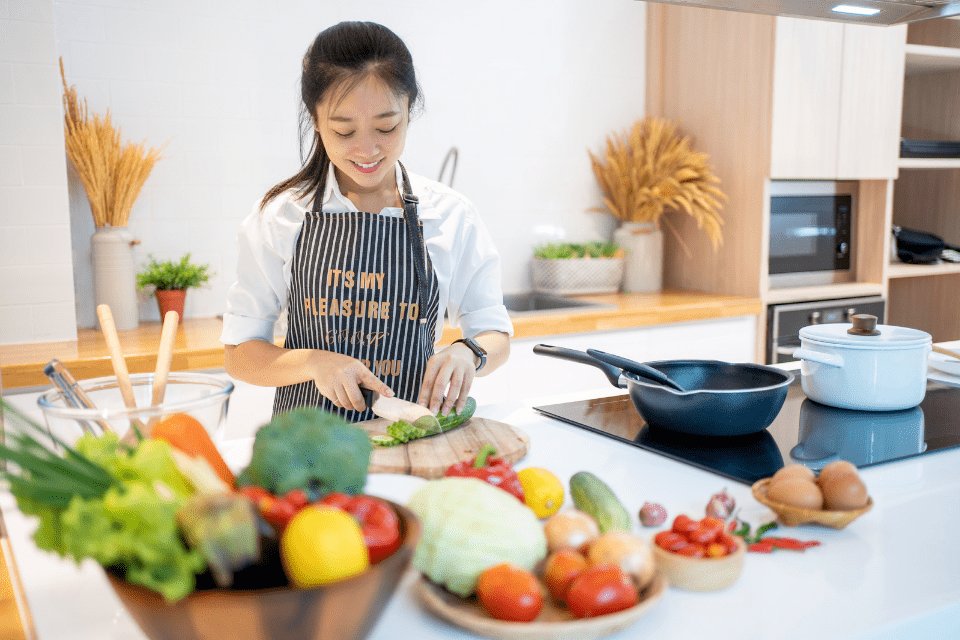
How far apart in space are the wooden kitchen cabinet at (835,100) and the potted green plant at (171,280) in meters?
2.09

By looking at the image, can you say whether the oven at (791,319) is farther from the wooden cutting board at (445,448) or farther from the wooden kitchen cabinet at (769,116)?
the wooden cutting board at (445,448)

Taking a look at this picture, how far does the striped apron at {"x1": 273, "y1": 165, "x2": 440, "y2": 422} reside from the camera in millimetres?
1600

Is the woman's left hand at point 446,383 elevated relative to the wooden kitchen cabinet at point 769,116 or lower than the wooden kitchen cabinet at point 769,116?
lower

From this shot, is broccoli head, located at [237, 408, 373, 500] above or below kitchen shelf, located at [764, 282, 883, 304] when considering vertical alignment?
above

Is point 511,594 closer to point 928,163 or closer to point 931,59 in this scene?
point 928,163

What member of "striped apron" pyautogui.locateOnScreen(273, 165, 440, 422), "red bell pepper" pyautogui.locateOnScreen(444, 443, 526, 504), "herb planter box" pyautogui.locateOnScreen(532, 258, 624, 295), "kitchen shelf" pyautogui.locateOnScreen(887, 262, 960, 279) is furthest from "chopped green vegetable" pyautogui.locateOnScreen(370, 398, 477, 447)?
"kitchen shelf" pyautogui.locateOnScreen(887, 262, 960, 279)

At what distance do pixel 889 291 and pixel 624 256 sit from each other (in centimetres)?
155

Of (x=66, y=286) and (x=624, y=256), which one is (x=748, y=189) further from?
(x=66, y=286)

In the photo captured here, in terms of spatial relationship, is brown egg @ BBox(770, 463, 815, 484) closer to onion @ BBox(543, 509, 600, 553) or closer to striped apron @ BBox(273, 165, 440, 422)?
onion @ BBox(543, 509, 600, 553)

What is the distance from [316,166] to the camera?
1643 millimetres

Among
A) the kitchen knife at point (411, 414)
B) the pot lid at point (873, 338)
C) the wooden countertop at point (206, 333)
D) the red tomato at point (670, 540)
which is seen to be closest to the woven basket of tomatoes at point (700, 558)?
the red tomato at point (670, 540)

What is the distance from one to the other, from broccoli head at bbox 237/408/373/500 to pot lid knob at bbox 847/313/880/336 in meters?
0.98

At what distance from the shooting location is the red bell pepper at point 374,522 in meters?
0.60

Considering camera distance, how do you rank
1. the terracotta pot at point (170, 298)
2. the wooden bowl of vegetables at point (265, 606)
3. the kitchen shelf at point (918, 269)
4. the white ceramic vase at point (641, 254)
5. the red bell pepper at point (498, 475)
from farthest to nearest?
the kitchen shelf at point (918, 269) < the white ceramic vase at point (641, 254) < the terracotta pot at point (170, 298) < the red bell pepper at point (498, 475) < the wooden bowl of vegetables at point (265, 606)
